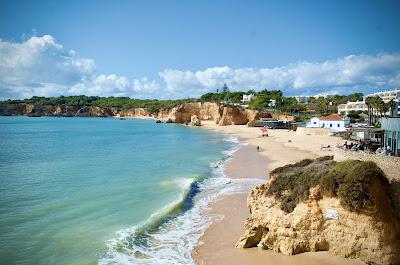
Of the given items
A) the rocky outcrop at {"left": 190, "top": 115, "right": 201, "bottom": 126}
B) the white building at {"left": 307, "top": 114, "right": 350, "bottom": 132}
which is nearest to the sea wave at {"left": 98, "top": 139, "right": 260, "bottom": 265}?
the white building at {"left": 307, "top": 114, "right": 350, "bottom": 132}

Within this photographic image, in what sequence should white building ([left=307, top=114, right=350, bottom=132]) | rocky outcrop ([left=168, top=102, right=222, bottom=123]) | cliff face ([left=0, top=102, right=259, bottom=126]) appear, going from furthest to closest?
rocky outcrop ([left=168, top=102, right=222, bottom=123]) → cliff face ([left=0, top=102, right=259, bottom=126]) → white building ([left=307, top=114, right=350, bottom=132])

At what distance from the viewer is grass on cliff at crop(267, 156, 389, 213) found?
39.3 feet

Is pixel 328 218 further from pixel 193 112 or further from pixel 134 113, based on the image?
pixel 134 113

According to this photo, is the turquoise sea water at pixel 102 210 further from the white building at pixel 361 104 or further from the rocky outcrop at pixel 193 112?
the rocky outcrop at pixel 193 112

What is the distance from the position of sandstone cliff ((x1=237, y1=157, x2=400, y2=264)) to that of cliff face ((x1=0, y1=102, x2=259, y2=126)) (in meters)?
88.1

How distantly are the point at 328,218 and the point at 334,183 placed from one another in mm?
1202

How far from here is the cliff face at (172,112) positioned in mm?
107750

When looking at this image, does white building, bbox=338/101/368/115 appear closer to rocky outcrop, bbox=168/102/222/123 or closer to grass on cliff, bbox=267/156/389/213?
rocky outcrop, bbox=168/102/222/123

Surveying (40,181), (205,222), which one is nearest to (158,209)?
(205,222)

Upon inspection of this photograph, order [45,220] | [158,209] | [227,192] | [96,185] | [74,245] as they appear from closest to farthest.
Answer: [74,245] < [45,220] < [158,209] < [227,192] < [96,185]

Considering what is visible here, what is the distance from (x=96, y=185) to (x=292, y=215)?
16253 mm

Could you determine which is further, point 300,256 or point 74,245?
point 74,245

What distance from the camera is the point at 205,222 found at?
18.2 metres

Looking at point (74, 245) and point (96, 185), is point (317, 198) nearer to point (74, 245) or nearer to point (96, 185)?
point (74, 245)
